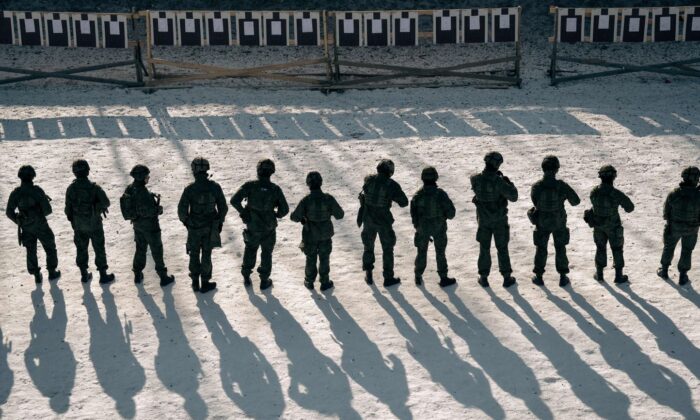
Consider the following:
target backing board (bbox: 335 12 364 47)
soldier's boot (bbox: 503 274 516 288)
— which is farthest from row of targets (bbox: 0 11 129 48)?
soldier's boot (bbox: 503 274 516 288)

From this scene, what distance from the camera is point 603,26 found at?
2120 centimetres

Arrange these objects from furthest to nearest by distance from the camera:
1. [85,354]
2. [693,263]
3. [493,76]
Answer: [493,76]
[693,263]
[85,354]

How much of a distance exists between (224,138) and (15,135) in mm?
3891

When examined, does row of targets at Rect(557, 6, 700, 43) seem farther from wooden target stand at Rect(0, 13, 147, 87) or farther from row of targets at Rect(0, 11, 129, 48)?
row of targets at Rect(0, 11, 129, 48)

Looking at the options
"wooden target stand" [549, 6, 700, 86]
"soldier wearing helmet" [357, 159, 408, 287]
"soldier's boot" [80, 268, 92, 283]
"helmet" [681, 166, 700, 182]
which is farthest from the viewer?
Answer: "wooden target stand" [549, 6, 700, 86]

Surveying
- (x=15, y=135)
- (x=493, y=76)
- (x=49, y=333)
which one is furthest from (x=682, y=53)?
Result: (x=49, y=333)

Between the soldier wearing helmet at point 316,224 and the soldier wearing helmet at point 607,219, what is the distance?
305 centimetres

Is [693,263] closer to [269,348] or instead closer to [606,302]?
[606,302]

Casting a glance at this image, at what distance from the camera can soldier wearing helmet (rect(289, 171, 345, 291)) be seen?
11461 millimetres

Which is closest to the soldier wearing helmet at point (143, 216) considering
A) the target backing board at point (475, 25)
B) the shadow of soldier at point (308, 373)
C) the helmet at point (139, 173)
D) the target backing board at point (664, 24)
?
the helmet at point (139, 173)

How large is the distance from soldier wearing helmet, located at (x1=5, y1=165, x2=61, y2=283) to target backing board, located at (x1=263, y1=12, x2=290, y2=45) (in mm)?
10612

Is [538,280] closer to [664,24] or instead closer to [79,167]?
[79,167]

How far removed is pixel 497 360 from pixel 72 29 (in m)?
15.3

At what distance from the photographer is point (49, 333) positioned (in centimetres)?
1062
